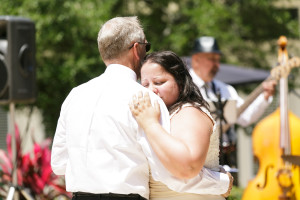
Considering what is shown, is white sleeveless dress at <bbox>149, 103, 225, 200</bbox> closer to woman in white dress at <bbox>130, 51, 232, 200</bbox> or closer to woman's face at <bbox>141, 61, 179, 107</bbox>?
woman in white dress at <bbox>130, 51, 232, 200</bbox>

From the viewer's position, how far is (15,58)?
5828mm

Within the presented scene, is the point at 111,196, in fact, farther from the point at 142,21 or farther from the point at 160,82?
the point at 142,21

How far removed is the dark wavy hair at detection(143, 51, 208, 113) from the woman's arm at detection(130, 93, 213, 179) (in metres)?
0.16

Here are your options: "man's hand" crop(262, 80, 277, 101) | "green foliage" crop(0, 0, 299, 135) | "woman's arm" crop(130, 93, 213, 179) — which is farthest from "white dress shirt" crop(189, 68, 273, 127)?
"green foliage" crop(0, 0, 299, 135)

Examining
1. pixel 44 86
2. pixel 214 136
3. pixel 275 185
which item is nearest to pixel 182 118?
pixel 214 136

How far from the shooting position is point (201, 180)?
296cm

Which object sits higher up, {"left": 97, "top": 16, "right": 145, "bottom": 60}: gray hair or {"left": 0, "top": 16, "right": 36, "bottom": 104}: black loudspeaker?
{"left": 97, "top": 16, "right": 145, "bottom": 60}: gray hair

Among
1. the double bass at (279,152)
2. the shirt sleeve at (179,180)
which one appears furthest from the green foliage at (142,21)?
the shirt sleeve at (179,180)

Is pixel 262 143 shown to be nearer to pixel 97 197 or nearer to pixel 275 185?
pixel 275 185

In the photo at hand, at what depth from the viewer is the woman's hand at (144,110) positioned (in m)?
2.88

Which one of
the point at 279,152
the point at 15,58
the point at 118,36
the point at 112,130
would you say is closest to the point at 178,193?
the point at 112,130

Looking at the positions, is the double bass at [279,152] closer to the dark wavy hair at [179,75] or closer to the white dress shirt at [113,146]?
the dark wavy hair at [179,75]

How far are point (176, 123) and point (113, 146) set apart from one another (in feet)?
0.94

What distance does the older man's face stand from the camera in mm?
6457
